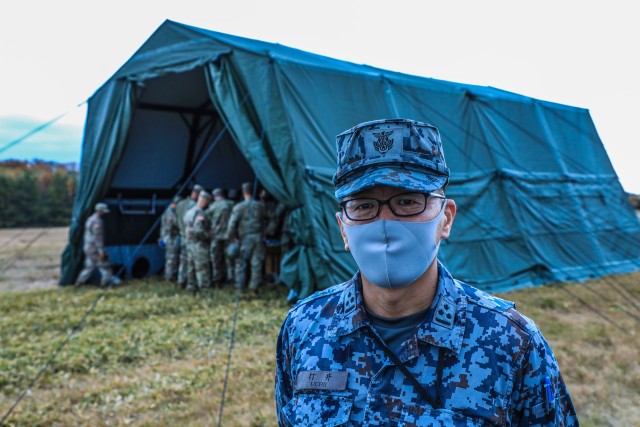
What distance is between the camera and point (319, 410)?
1.32 meters

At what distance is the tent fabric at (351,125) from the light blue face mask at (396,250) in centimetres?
490

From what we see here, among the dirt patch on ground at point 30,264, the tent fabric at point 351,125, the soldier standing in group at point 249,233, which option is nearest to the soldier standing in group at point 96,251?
the tent fabric at point 351,125

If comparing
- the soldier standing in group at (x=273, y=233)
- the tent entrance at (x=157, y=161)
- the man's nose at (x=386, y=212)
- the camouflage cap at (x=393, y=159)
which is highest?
the tent entrance at (x=157, y=161)

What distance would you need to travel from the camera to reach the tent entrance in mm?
9531

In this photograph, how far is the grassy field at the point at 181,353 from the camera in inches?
140

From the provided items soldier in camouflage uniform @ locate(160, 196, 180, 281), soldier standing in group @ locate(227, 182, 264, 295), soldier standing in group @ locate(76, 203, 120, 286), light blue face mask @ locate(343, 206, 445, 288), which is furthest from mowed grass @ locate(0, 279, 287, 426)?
light blue face mask @ locate(343, 206, 445, 288)

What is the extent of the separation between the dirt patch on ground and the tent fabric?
0.83 m

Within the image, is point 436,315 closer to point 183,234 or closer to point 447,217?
point 447,217

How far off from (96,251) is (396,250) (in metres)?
7.97

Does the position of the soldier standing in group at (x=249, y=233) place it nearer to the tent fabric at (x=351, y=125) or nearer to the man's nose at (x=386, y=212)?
the tent fabric at (x=351, y=125)

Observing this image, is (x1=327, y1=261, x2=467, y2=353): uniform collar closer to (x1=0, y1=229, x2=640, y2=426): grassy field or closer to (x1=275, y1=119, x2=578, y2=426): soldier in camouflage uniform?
(x1=275, y1=119, x2=578, y2=426): soldier in camouflage uniform

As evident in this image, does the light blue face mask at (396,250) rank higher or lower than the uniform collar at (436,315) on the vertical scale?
higher

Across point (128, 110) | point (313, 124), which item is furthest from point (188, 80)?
point (313, 124)

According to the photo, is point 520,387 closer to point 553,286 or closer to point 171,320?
point 171,320
